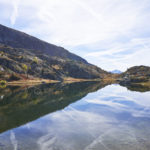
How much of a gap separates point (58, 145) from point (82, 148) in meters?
3.22

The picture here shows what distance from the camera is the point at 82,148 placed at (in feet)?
59.9

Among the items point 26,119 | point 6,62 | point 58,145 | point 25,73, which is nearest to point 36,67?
point 25,73

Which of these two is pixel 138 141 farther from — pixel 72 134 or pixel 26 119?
pixel 26 119

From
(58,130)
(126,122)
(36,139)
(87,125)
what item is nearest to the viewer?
(36,139)

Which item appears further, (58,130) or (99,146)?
(58,130)

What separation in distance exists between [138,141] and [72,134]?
31.1 feet

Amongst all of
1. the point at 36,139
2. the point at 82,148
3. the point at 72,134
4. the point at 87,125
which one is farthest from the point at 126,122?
the point at 36,139

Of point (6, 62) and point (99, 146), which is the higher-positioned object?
point (6, 62)

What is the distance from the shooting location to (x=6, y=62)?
16325 cm

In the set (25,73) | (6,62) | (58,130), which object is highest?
(6,62)

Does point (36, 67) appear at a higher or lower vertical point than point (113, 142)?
higher

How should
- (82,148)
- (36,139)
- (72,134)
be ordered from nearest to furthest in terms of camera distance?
1. (82,148)
2. (36,139)
3. (72,134)

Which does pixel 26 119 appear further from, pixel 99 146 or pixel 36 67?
pixel 36 67

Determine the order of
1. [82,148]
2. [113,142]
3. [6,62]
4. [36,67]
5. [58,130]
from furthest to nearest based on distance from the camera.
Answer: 1. [36,67]
2. [6,62]
3. [58,130]
4. [113,142]
5. [82,148]
